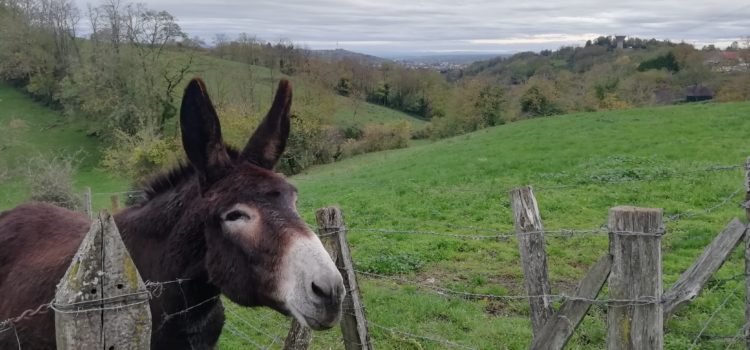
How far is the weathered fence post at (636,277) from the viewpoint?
9.87 ft

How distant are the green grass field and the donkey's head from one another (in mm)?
3088

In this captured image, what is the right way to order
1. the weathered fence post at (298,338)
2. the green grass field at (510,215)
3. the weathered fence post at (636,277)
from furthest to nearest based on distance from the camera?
the green grass field at (510,215), the weathered fence post at (298,338), the weathered fence post at (636,277)

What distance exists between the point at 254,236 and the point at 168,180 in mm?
952

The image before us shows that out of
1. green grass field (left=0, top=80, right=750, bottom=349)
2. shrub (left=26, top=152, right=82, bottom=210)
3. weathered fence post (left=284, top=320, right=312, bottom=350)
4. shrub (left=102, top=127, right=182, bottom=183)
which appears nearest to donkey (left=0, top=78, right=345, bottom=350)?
weathered fence post (left=284, top=320, right=312, bottom=350)

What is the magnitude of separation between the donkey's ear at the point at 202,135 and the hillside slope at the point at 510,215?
3780mm

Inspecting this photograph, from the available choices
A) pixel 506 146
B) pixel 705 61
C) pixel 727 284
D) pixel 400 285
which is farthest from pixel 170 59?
pixel 705 61

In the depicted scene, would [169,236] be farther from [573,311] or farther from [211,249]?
[573,311]

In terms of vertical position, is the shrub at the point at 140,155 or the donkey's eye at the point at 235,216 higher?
the donkey's eye at the point at 235,216

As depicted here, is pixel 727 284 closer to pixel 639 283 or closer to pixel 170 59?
pixel 639 283

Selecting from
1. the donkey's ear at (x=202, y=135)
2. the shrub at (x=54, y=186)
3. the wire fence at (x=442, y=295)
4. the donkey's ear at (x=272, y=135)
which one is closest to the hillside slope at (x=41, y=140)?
the shrub at (x=54, y=186)

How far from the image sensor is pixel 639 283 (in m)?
3.05

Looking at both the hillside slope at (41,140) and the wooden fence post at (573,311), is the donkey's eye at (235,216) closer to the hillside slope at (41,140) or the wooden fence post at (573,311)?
the wooden fence post at (573,311)

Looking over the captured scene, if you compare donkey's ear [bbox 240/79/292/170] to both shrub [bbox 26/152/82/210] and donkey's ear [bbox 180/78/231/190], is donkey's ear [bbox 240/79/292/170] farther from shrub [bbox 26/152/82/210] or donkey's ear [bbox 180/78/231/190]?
shrub [bbox 26/152/82/210]

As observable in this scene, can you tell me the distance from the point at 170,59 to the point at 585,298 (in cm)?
4983
